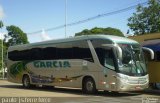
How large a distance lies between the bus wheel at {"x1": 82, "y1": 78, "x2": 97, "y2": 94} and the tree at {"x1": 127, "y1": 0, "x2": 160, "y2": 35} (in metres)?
26.3

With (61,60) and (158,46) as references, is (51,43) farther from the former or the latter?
(158,46)

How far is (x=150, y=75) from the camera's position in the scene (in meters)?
23.7

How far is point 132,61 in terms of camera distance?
68.1 feet

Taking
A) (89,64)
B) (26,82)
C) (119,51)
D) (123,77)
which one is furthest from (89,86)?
(26,82)

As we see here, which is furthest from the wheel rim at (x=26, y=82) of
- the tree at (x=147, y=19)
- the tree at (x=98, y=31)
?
the tree at (x=98, y=31)

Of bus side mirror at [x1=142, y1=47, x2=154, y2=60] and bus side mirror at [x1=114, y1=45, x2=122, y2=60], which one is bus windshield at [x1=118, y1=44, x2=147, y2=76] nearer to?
bus side mirror at [x1=114, y1=45, x2=122, y2=60]

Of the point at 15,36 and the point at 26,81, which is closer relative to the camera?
the point at 26,81

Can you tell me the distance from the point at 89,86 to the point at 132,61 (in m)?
2.94

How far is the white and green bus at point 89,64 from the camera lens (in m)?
20.3

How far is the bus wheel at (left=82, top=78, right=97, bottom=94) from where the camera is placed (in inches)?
856

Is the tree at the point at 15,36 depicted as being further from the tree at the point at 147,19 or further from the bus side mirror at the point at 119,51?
the bus side mirror at the point at 119,51

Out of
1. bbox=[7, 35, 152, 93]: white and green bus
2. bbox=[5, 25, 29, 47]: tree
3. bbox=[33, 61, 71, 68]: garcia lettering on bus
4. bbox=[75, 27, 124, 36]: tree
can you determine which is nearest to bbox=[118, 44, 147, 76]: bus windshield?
bbox=[7, 35, 152, 93]: white and green bus

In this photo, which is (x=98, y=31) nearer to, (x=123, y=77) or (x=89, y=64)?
(x=89, y=64)

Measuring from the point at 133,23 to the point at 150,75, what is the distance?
25363mm
